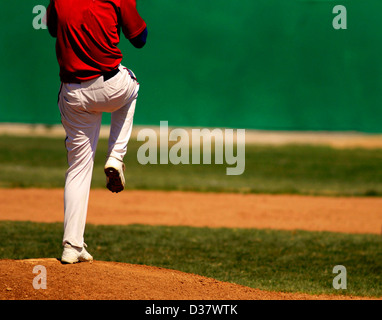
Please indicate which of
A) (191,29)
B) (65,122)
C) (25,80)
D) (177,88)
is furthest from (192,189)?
(65,122)

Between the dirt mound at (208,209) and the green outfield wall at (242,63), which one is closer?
the dirt mound at (208,209)

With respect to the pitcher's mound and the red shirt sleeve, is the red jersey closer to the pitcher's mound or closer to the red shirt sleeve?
the red shirt sleeve

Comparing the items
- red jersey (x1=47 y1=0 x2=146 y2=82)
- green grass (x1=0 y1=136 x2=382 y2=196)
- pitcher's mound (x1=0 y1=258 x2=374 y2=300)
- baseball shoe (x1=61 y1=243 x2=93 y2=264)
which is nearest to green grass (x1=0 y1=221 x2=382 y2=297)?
pitcher's mound (x1=0 y1=258 x2=374 y2=300)

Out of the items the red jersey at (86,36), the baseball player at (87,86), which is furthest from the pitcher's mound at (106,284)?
the red jersey at (86,36)

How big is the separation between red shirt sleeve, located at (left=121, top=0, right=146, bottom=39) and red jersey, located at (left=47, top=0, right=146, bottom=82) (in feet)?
0.10

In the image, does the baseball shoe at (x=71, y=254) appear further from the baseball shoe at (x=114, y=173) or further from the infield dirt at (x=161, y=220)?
the baseball shoe at (x=114, y=173)

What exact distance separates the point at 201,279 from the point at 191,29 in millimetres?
6253

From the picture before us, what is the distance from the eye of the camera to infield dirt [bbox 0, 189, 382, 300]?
307 cm

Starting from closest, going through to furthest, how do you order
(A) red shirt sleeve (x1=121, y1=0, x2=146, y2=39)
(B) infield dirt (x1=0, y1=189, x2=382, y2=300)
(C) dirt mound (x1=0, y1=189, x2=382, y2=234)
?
(B) infield dirt (x1=0, y1=189, x2=382, y2=300)
(A) red shirt sleeve (x1=121, y1=0, x2=146, y2=39)
(C) dirt mound (x1=0, y1=189, x2=382, y2=234)

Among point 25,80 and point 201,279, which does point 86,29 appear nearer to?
point 201,279

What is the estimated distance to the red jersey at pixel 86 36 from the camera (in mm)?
3238

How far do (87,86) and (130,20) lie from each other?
1.58 ft

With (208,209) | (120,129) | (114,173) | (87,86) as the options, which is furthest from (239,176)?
(87,86)

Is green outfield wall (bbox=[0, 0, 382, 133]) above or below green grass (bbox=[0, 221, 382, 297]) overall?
above
